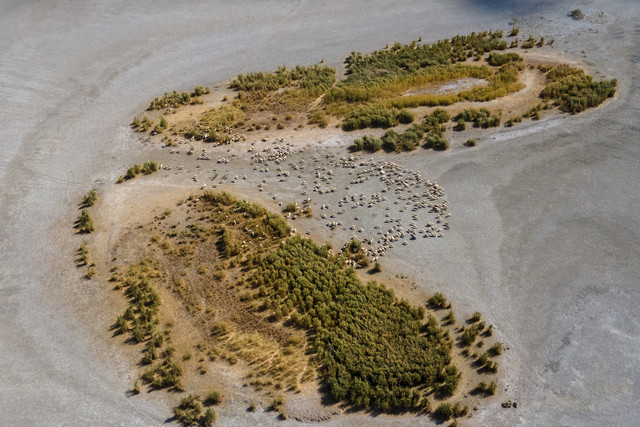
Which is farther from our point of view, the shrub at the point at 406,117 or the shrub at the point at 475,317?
the shrub at the point at 406,117

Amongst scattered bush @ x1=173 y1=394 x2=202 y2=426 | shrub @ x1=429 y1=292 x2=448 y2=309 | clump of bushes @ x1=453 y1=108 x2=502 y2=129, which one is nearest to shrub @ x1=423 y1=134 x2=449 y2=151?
clump of bushes @ x1=453 y1=108 x2=502 y2=129

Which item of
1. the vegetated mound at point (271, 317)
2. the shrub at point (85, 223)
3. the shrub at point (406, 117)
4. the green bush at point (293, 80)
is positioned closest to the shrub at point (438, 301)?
the vegetated mound at point (271, 317)

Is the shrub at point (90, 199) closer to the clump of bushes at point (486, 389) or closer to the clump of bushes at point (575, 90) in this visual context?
the clump of bushes at point (486, 389)

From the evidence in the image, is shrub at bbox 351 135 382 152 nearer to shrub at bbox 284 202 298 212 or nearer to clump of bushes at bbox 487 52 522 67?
shrub at bbox 284 202 298 212

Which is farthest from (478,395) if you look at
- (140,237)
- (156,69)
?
(156,69)

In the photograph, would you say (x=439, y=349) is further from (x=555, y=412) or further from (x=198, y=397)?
(x=198, y=397)

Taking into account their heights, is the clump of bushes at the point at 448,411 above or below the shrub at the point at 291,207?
below

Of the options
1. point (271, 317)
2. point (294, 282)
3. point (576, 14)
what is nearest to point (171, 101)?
point (294, 282)
